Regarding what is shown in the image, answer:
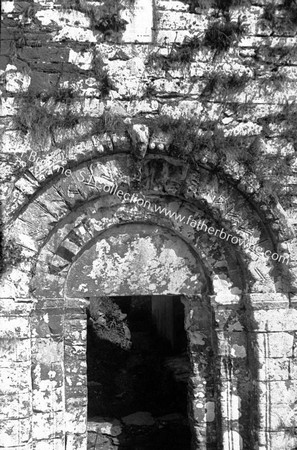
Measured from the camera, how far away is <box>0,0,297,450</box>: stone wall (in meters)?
4.89

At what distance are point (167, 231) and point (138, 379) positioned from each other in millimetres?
3930

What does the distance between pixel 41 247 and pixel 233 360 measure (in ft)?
6.97

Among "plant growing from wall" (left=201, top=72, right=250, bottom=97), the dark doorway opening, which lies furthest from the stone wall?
the dark doorway opening

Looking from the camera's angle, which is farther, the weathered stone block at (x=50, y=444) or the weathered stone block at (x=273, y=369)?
the weathered stone block at (x=273, y=369)

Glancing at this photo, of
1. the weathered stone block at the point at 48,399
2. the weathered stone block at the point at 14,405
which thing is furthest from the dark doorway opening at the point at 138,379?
the weathered stone block at the point at 14,405

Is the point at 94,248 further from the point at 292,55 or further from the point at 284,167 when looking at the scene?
the point at 292,55

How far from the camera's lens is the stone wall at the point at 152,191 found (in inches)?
193

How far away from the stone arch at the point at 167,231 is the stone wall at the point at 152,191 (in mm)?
13

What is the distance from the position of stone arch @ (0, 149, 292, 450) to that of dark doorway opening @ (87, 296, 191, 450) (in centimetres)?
160

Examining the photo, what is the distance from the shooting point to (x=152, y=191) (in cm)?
523

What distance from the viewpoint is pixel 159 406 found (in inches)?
303

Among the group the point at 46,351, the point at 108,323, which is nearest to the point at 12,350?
the point at 46,351

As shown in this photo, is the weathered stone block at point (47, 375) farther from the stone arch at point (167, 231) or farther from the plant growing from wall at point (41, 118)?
the plant growing from wall at point (41, 118)

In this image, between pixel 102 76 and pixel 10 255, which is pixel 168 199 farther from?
pixel 10 255
